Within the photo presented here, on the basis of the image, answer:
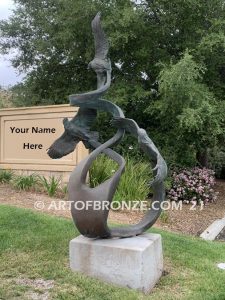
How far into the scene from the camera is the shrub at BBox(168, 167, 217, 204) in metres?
11.5

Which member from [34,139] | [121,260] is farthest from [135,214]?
[121,260]

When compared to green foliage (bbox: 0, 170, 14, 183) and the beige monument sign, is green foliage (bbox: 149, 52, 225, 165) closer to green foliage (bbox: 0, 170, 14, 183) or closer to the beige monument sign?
the beige monument sign

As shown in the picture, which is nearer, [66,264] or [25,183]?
[66,264]

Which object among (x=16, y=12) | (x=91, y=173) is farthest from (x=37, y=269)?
(x=16, y=12)

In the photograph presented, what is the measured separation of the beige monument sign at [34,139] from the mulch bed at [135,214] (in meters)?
1.15

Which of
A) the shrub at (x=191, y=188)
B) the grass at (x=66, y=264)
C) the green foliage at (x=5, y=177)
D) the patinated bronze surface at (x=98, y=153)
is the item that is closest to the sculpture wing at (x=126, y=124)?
the patinated bronze surface at (x=98, y=153)

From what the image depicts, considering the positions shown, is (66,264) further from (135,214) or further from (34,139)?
(34,139)

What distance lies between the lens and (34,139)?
10.6 meters

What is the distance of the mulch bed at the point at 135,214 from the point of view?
7882 millimetres

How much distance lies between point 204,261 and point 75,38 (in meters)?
8.48

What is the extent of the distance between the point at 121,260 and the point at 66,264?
789 millimetres

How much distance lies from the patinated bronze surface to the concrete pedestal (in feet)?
0.49

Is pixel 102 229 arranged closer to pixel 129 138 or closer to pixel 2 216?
pixel 2 216

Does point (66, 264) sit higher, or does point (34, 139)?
point (34, 139)
